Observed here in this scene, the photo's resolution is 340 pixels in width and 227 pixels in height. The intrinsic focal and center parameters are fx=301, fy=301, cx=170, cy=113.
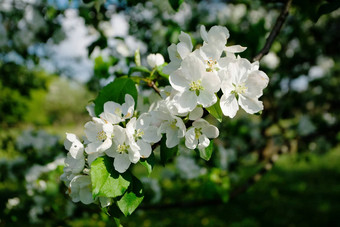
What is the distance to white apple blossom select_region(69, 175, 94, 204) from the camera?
3.55 ft

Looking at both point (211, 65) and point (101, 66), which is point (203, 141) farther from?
point (101, 66)

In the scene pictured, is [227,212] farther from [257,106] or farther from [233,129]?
Result: [257,106]

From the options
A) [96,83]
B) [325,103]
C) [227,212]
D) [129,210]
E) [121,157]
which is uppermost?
[121,157]

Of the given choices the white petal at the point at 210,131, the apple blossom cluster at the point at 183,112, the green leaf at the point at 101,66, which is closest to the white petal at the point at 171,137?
the apple blossom cluster at the point at 183,112

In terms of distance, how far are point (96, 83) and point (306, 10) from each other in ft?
9.16

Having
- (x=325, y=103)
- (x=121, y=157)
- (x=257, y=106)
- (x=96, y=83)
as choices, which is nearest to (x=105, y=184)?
(x=121, y=157)

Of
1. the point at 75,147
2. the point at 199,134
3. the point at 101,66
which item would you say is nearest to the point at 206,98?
the point at 199,134

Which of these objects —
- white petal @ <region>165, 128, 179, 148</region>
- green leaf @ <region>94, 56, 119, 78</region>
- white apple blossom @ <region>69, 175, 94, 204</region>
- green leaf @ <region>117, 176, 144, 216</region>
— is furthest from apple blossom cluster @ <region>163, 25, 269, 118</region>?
green leaf @ <region>94, 56, 119, 78</region>

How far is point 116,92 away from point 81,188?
0.39m

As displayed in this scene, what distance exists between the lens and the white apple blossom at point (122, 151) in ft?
3.42

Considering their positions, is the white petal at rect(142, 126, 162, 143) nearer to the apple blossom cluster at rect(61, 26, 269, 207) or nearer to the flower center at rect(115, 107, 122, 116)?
the apple blossom cluster at rect(61, 26, 269, 207)

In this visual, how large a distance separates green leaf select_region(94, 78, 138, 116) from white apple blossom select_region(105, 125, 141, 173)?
0.66ft

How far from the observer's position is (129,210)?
1041 millimetres

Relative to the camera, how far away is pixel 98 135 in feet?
3.59
